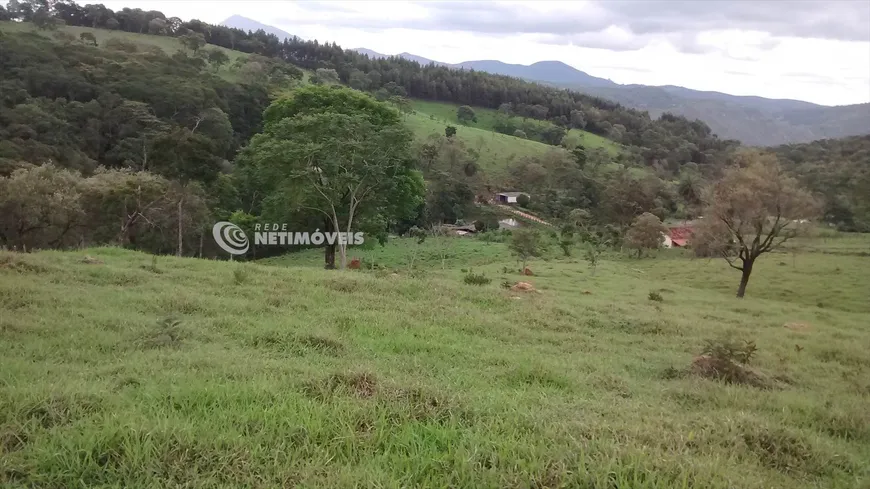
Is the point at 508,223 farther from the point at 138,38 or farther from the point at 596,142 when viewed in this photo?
the point at 138,38

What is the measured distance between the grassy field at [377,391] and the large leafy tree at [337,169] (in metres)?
9.16

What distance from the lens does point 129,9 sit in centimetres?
10238

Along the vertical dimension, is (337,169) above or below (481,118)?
below

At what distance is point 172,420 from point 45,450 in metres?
0.76

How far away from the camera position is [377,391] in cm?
505

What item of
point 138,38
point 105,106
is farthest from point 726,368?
point 138,38

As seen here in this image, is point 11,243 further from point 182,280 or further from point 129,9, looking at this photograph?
point 129,9

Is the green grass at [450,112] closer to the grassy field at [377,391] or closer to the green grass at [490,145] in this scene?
the green grass at [490,145]

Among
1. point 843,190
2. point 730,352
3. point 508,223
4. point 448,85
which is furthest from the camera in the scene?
point 448,85

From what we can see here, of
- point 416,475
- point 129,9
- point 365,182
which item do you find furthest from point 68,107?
point 129,9

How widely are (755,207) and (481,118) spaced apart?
277 ft

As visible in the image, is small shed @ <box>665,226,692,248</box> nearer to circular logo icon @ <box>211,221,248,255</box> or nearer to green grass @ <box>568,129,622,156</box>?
circular logo icon @ <box>211,221,248,255</box>

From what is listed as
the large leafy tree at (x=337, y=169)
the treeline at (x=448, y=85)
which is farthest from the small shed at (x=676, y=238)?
the treeline at (x=448, y=85)

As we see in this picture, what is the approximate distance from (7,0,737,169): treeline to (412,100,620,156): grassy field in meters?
2.90
